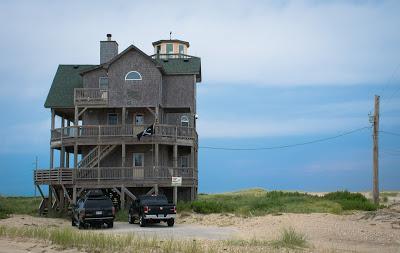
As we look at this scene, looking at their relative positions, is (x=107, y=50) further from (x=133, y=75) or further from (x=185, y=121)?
(x=185, y=121)

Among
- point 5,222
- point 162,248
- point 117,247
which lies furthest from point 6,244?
point 5,222

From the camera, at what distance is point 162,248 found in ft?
61.5

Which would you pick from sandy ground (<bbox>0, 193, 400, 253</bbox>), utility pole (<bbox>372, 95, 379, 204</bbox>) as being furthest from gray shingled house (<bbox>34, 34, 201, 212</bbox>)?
utility pole (<bbox>372, 95, 379, 204</bbox>)

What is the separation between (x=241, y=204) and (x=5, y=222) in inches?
678

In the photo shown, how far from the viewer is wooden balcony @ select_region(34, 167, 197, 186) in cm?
3978

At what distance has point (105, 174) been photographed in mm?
40250

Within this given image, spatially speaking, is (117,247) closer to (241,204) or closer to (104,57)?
(241,204)

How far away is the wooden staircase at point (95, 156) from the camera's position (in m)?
40.8

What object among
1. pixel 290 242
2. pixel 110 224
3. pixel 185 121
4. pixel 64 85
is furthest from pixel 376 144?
pixel 64 85

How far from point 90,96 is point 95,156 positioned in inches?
176

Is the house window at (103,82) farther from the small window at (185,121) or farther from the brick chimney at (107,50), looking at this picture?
the small window at (185,121)

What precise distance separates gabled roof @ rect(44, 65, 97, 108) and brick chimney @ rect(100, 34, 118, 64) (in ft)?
4.12

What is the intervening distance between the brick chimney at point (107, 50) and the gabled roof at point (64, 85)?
125cm

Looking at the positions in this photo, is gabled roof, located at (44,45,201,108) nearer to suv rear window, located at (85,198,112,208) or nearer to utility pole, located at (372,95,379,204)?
suv rear window, located at (85,198,112,208)
